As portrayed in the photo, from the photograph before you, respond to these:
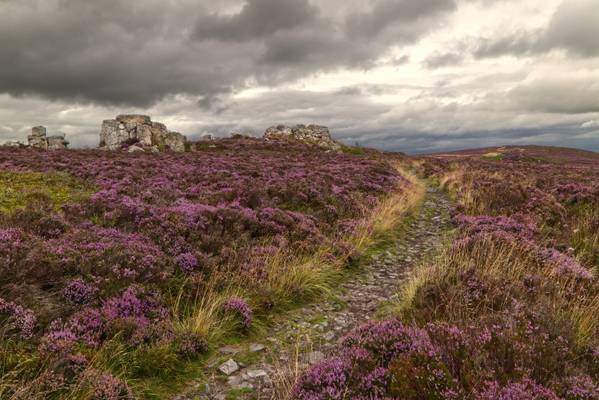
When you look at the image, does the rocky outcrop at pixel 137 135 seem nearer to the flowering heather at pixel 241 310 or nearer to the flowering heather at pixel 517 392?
the flowering heather at pixel 241 310

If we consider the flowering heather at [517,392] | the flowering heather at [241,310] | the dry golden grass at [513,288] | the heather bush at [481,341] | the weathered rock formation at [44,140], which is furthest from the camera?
the weathered rock formation at [44,140]

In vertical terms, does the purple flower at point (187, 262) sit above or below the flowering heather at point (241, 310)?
above

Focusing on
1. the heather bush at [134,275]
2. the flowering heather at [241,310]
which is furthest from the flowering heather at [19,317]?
the flowering heather at [241,310]

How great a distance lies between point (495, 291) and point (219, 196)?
11.0 meters

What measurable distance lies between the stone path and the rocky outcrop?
45.7m

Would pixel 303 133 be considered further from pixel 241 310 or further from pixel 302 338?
pixel 302 338

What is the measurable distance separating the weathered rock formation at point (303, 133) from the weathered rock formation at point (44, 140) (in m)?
35.2

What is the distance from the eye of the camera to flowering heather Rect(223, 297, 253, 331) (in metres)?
6.53

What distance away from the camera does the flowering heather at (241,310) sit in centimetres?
653

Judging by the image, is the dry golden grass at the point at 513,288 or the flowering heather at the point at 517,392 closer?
the flowering heather at the point at 517,392

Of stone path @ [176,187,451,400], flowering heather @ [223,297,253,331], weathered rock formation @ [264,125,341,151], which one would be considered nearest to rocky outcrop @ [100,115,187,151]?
weathered rock formation @ [264,125,341,151]

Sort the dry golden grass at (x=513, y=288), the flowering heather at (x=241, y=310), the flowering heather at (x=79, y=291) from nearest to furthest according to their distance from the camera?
the dry golden grass at (x=513, y=288) → the flowering heather at (x=79, y=291) → the flowering heather at (x=241, y=310)

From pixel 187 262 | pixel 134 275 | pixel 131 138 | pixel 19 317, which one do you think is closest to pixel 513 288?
pixel 187 262

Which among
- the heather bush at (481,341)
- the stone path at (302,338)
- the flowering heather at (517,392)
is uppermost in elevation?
the flowering heather at (517,392)
